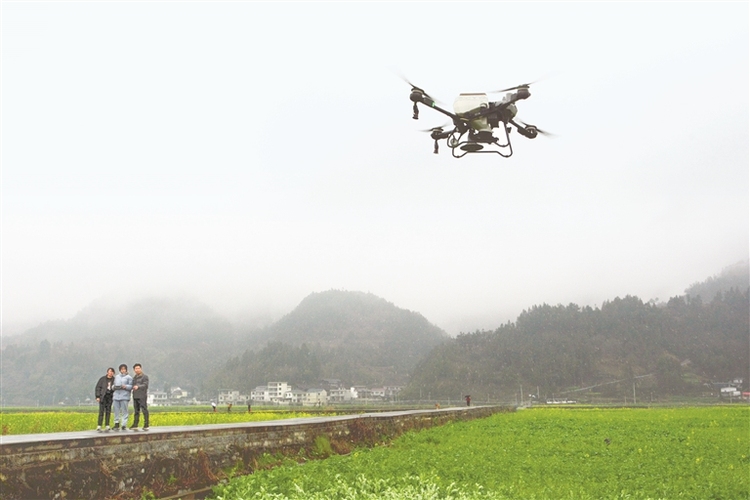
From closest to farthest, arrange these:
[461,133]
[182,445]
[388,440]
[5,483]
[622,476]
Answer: [5,483]
[461,133]
[182,445]
[622,476]
[388,440]

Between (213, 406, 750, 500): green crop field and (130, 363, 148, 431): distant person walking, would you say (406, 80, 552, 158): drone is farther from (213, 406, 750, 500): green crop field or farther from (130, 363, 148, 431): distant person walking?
(130, 363, 148, 431): distant person walking

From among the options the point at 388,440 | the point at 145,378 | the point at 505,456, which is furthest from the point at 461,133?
the point at 388,440

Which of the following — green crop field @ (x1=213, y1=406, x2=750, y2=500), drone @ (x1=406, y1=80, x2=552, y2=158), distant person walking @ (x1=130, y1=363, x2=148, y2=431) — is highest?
drone @ (x1=406, y1=80, x2=552, y2=158)

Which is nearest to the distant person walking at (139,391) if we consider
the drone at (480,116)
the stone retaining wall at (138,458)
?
the stone retaining wall at (138,458)

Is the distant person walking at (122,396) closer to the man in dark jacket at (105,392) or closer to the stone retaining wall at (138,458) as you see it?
the man in dark jacket at (105,392)

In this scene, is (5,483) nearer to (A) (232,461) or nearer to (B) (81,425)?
(A) (232,461)

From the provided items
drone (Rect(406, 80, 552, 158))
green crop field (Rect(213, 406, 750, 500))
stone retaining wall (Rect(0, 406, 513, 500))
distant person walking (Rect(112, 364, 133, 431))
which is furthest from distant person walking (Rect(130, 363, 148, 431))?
drone (Rect(406, 80, 552, 158))

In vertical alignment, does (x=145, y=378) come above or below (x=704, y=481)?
above
